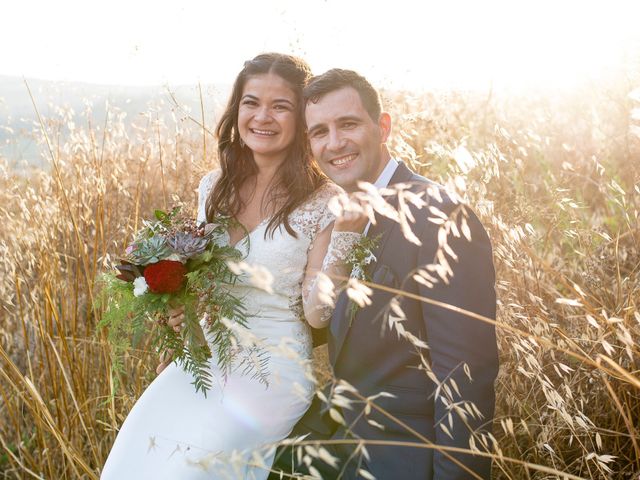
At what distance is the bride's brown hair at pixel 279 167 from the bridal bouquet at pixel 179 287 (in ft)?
1.67

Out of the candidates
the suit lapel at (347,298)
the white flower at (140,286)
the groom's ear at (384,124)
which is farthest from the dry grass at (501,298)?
the white flower at (140,286)

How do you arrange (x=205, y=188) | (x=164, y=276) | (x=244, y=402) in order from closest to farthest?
(x=164, y=276), (x=244, y=402), (x=205, y=188)

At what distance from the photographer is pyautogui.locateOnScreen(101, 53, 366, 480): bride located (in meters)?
2.50

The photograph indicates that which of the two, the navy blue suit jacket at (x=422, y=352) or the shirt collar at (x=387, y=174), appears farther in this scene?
Answer: the shirt collar at (x=387, y=174)

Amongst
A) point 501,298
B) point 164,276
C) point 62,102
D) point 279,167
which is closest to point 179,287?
point 164,276

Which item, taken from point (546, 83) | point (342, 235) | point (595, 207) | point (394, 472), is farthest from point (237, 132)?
point (546, 83)

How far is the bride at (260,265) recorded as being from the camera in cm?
250

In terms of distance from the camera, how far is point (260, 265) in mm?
2537

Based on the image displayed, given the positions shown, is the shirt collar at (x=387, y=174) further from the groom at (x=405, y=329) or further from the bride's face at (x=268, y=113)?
the bride's face at (x=268, y=113)

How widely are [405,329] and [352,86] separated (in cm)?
98

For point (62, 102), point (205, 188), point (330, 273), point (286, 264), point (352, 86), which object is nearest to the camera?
point (330, 273)

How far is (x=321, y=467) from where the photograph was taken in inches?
94.3

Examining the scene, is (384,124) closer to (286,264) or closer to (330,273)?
(330,273)

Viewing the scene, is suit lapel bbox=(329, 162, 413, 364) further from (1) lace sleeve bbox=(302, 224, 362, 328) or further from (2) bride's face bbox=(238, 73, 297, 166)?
(2) bride's face bbox=(238, 73, 297, 166)
